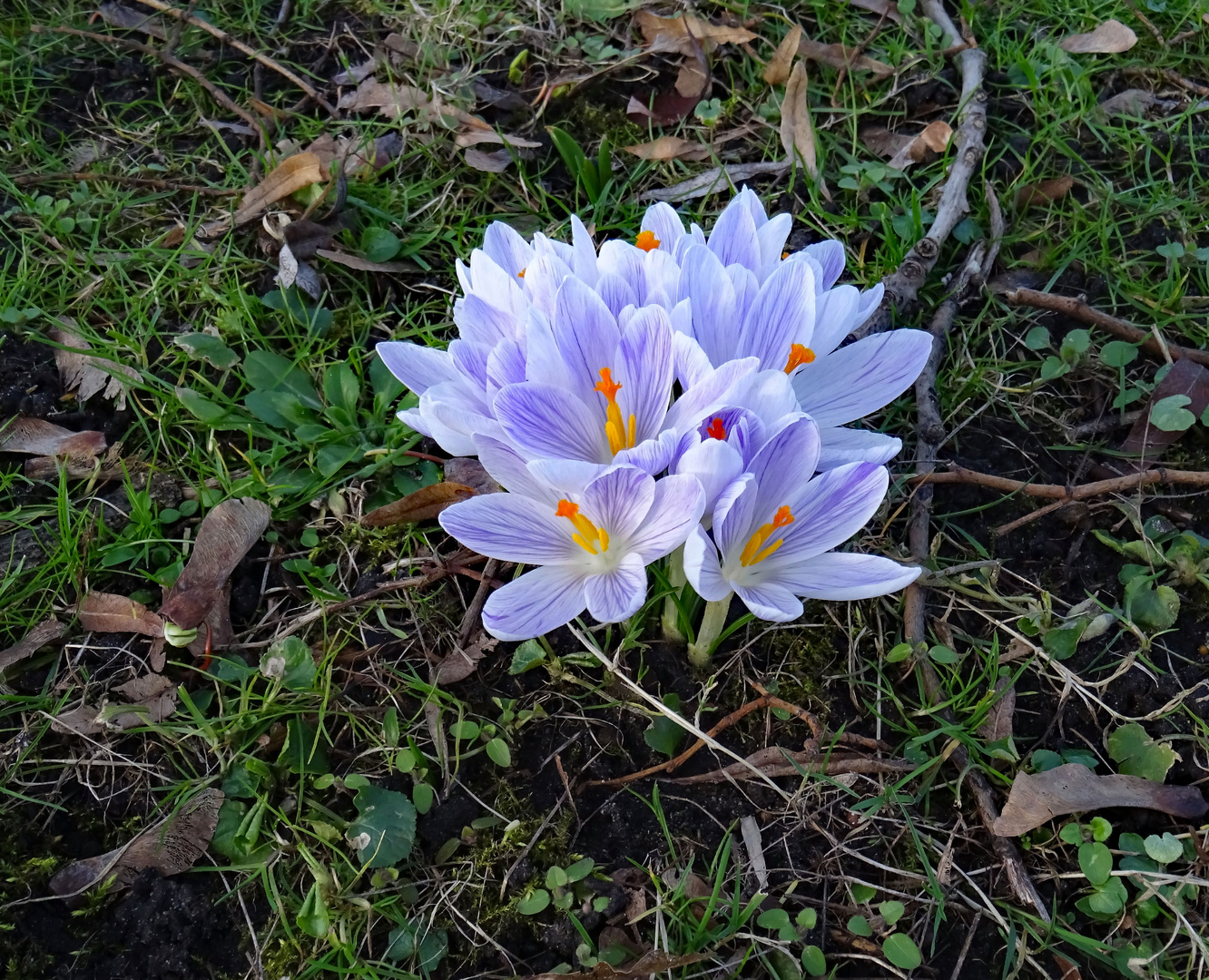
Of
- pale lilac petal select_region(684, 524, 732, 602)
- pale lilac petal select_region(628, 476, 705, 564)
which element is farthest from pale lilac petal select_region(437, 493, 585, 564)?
pale lilac petal select_region(684, 524, 732, 602)

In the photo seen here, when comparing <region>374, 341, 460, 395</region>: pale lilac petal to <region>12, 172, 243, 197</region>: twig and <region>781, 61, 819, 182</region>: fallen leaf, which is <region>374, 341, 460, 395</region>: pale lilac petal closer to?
<region>12, 172, 243, 197</region>: twig

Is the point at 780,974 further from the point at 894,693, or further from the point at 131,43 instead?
the point at 131,43

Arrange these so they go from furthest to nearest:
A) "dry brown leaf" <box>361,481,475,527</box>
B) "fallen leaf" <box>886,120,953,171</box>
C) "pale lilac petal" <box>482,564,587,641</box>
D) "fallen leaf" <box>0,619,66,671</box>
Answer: "fallen leaf" <box>886,120,953,171</box>, "dry brown leaf" <box>361,481,475,527</box>, "fallen leaf" <box>0,619,66,671</box>, "pale lilac petal" <box>482,564,587,641</box>

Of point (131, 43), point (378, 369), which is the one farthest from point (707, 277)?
point (131, 43)

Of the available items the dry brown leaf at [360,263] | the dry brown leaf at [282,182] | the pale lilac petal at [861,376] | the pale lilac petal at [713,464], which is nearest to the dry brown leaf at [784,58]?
the dry brown leaf at [360,263]

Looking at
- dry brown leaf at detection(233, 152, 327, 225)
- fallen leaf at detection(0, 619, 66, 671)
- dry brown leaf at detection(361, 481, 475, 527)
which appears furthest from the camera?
dry brown leaf at detection(233, 152, 327, 225)

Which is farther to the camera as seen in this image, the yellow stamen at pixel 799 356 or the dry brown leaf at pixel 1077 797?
the dry brown leaf at pixel 1077 797

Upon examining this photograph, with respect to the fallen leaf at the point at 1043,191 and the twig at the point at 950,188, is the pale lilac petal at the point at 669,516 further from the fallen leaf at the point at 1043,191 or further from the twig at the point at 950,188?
the fallen leaf at the point at 1043,191
